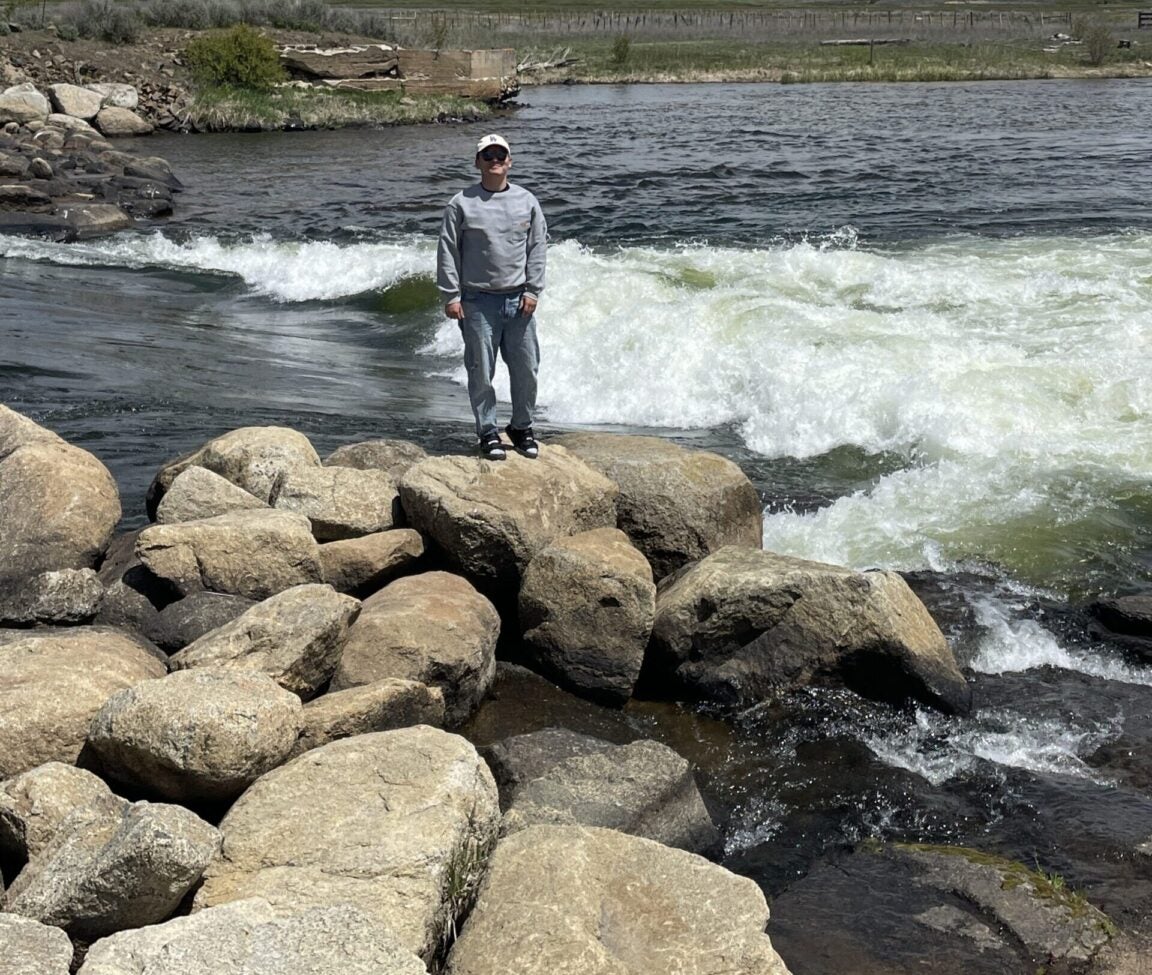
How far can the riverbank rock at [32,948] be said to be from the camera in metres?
3.74

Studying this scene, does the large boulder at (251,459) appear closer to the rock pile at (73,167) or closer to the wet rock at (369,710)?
the wet rock at (369,710)

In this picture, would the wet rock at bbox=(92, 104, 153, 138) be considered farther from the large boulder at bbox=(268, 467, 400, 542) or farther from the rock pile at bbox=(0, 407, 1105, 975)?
the large boulder at bbox=(268, 467, 400, 542)

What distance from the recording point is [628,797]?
5.69 m

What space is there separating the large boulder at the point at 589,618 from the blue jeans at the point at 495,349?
124cm

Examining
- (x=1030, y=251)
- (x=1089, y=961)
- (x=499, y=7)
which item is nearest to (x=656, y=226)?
(x=1030, y=251)

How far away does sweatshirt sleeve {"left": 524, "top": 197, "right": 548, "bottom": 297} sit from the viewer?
7.79 metres

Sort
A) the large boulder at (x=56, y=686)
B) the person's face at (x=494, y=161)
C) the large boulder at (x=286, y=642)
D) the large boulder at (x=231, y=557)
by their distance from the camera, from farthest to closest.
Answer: the person's face at (x=494, y=161) → the large boulder at (x=231, y=557) → the large boulder at (x=286, y=642) → the large boulder at (x=56, y=686)

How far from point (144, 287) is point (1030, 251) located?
12484 millimetres

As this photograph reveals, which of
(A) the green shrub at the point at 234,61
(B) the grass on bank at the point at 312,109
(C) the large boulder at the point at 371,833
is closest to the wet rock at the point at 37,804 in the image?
(C) the large boulder at the point at 371,833

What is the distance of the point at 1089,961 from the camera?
5.02 m

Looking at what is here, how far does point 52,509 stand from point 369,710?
3000 millimetres

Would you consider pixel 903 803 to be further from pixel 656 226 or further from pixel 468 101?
pixel 468 101

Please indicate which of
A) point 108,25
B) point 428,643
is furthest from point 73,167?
point 428,643

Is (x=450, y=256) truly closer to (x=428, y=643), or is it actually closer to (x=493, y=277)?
(x=493, y=277)
